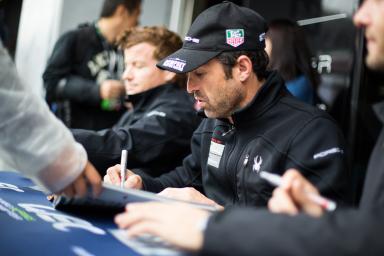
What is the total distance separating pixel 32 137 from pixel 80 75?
7.07ft

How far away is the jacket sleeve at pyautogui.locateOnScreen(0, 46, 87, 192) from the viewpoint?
140cm

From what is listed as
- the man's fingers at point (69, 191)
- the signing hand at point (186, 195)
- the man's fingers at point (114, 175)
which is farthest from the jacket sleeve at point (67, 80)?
the man's fingers at point (69, 191)

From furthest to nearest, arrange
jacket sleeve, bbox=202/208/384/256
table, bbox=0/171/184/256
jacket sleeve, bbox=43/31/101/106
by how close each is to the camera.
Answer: jacket sleeve, bbox=43/31/101/106
table, bbox=0/171/184/256
jacket sleeve, bbox=202/208/384/256

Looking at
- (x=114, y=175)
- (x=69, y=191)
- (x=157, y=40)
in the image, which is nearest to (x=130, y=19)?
(x=157, y=40)

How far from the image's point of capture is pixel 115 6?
3641 millimetres

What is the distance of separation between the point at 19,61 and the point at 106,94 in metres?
1.05

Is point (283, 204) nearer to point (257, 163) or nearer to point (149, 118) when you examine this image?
point (257, 163)

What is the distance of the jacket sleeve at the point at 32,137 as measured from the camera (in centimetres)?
140

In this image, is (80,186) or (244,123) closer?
(80,186)

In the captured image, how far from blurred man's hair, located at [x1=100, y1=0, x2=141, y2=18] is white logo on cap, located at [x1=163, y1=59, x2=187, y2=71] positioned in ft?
5.47

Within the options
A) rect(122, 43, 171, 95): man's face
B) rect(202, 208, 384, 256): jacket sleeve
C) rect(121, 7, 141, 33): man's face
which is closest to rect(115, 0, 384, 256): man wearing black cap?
rect(202, 208, 384, 256): jacket sleeve

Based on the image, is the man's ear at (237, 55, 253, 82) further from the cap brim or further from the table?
the table

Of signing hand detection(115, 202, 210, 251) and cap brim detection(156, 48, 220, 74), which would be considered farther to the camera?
cap brim detection(156, 48, 220, 74)

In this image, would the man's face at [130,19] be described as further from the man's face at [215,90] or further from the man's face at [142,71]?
the man's face at [215,90]
